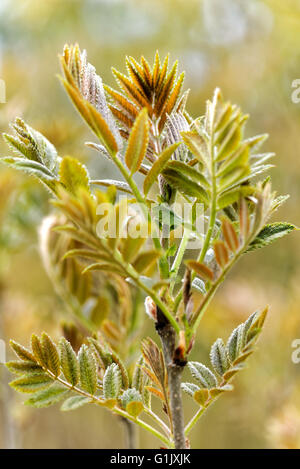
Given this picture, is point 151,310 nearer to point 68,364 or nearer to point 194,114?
point 68,364

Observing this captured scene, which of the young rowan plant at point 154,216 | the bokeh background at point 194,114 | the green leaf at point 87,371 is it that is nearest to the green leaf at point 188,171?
the young rowan plant at point 154,216

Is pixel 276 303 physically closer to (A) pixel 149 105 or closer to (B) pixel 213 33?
(A) pixel 149 105

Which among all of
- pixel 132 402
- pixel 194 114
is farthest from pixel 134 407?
pixel 194 114

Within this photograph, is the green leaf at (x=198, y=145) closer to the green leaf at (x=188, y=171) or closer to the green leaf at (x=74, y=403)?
the green leaf at (x=188, y=171)

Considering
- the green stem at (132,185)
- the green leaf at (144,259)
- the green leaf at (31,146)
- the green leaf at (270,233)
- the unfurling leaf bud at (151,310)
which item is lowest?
the unfurling leaf bud at (151,310)

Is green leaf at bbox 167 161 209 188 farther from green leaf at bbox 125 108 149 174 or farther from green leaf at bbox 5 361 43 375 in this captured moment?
green leaf at bbox 5 361 43 375

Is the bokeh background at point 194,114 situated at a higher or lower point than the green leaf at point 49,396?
higher

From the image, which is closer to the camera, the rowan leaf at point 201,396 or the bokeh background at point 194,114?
the rowan leaf at point 201,396
